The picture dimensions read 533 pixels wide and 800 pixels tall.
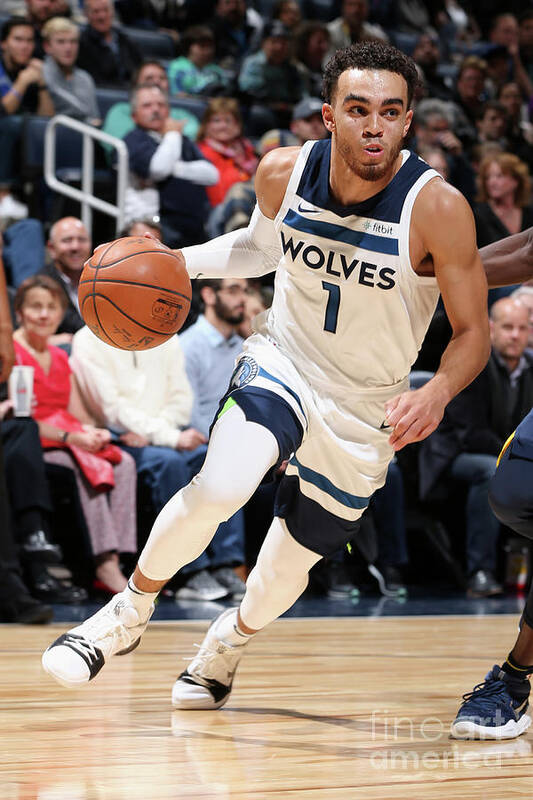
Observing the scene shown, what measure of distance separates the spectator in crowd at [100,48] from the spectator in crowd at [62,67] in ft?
2.79

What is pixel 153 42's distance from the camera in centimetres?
1017

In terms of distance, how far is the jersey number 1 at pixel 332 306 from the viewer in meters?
2.93

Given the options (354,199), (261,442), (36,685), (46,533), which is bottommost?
(46,533)

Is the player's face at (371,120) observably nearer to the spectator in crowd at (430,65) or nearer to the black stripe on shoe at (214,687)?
the black stripe on shoe at (214,687)

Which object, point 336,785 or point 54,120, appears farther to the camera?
point 54,120

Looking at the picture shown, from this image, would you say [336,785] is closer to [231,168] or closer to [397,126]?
[397,126]

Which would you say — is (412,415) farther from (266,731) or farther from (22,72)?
(22,72)

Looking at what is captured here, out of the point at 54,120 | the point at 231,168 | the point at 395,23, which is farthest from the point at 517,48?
the point at 54,120

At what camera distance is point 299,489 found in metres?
3.10

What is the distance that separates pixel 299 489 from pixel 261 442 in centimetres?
39

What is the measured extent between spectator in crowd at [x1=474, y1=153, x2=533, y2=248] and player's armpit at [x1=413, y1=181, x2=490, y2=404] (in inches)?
206

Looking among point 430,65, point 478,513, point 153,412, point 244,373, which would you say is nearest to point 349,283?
point 244,373

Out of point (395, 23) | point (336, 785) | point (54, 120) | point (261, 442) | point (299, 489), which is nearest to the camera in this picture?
point (336, 785)

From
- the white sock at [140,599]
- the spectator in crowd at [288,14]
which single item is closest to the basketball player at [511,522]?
the white sock at [140,599]
